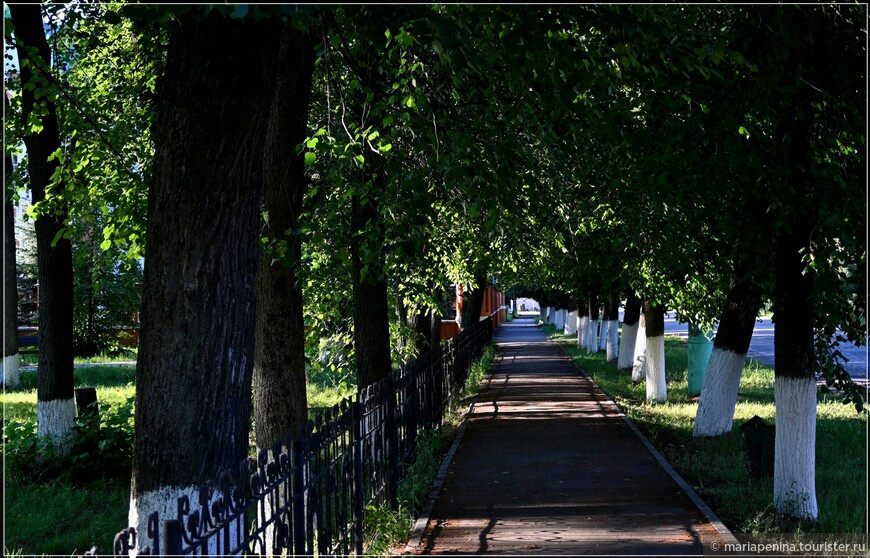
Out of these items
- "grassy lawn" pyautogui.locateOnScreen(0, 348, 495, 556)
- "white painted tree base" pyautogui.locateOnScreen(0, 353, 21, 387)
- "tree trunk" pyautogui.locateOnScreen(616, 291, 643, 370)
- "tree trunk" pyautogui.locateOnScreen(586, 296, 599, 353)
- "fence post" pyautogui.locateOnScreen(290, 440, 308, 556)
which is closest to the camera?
"fence post" pyautogui.locateOnScreen(290, 440, 308, 556)

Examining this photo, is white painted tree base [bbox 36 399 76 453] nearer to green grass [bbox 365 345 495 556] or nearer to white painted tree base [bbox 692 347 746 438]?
green grass [bbox 365 345 495 556]

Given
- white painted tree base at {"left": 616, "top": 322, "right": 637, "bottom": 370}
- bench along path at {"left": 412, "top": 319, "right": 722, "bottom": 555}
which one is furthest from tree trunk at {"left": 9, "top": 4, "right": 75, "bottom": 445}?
white painted tree base at {"left": 616, "top": 322, "right": 637, "bottom": 370}

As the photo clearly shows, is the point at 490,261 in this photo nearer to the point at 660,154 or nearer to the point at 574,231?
the point at 574,231

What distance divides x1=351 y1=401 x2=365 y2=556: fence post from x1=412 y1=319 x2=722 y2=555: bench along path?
0.54 metres

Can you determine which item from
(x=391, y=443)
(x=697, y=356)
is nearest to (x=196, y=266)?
(x=391, y=443)

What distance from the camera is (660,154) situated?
29.8 ft

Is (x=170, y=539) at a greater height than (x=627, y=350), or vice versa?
(x=170, y=539)

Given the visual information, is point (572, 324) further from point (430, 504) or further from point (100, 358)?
point (430, 504)

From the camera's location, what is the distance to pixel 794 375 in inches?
333

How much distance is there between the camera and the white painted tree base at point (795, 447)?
27.0 ft

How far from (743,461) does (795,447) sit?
9.03 feet

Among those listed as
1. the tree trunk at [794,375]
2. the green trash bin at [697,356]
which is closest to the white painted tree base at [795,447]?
the tree trunk at [794,375]

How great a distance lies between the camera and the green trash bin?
18172 millimetres

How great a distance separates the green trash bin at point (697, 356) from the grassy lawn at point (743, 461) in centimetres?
40
